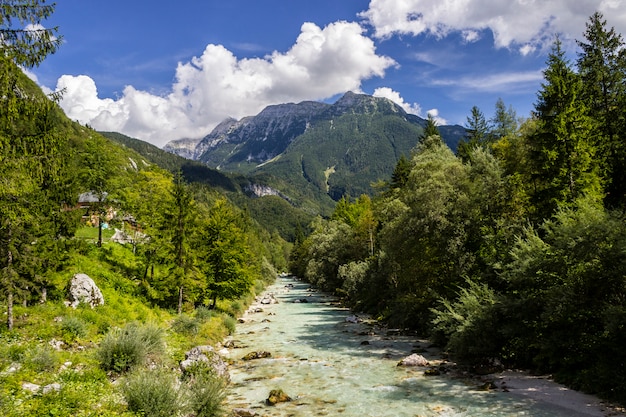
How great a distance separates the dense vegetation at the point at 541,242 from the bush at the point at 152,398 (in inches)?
645

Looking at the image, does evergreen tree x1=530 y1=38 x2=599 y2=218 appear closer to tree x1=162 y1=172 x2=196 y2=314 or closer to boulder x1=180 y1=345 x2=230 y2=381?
boulder x1=180 y1=345 x2=230 y2=381

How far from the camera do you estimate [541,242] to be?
2053cm

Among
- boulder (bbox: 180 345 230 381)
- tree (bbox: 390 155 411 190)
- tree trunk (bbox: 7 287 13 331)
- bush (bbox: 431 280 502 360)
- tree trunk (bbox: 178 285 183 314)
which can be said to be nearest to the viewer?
tree trunk (bbox: 7 287 13 331)

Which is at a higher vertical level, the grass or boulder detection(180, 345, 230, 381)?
the grass

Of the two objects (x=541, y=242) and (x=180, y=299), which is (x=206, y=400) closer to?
(x=541, y=242)

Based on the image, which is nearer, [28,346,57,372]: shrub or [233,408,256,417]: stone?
[28,346,57,372]: shrub

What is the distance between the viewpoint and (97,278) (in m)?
30.9

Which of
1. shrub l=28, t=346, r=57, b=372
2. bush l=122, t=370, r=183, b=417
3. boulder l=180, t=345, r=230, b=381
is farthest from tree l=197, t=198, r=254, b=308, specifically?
bush l=122, t=370, r=183, b=417

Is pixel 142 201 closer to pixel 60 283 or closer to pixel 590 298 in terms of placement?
pixel 60 283

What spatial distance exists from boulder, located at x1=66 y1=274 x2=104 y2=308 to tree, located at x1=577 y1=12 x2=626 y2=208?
120ft

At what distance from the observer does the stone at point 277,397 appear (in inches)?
650

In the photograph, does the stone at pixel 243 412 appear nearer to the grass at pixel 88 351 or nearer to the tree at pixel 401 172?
the grass at pixel 88 351

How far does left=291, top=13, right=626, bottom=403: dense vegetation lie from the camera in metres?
17.0

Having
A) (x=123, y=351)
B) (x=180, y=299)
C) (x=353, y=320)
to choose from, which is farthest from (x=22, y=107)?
(x=353, y=320)
